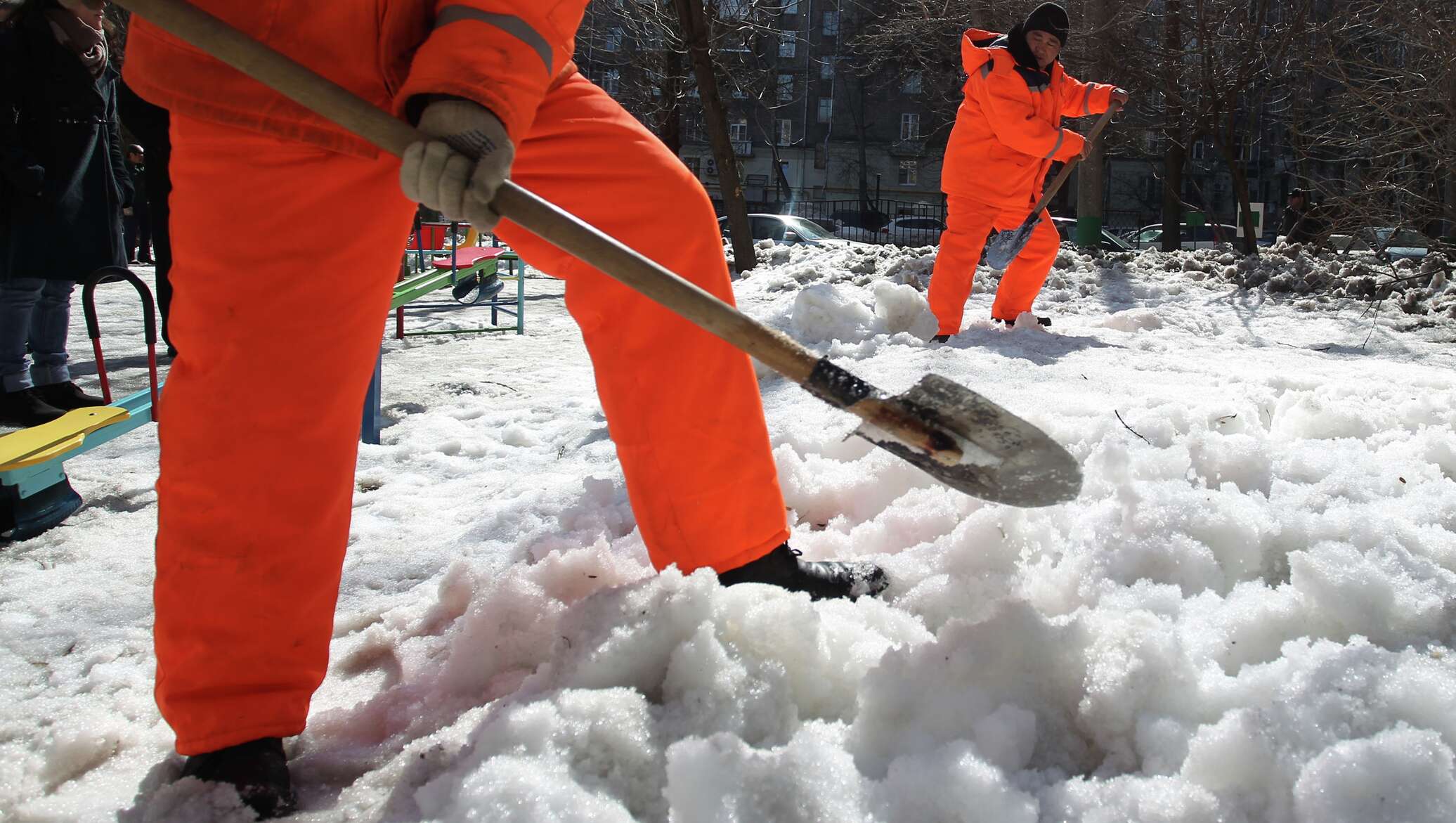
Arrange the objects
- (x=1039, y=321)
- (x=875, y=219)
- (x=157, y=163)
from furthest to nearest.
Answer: (x=875, y=219) < (x=1039, y=321) < (x=157, y=163)

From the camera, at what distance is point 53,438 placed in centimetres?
268

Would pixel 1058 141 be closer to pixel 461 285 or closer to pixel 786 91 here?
pixel 461 285

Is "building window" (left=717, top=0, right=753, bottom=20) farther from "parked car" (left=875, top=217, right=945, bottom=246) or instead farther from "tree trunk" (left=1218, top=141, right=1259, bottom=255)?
"parked car" (left=875, top=217, right=945, bottom=246)

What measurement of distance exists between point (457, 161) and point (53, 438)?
2.05 metres

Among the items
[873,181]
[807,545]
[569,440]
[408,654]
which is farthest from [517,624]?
[873,181]

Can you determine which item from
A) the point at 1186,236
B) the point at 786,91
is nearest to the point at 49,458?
the point at 1186,236

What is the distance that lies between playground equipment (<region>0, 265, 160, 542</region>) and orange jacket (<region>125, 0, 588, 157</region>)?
1598 mm

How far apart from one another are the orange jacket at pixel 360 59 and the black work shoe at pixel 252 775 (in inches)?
34.0

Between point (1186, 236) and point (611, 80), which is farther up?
point (611, 80)

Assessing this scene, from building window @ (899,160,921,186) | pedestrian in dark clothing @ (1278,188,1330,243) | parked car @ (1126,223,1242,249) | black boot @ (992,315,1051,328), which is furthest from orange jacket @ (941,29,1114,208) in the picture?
building window @ (899,160,921,186)

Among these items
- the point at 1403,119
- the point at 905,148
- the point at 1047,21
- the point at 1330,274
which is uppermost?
the point at 905,148

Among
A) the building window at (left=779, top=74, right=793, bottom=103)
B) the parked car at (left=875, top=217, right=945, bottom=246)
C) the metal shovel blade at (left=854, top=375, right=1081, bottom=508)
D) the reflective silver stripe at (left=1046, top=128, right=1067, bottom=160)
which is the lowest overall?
the metal shovel blade at (left=854, top=375, right=1081, bottom=508)

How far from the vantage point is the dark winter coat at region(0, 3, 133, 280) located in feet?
12.3

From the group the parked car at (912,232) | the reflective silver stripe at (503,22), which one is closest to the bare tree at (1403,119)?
the reflective silver stripe at (503,22)
